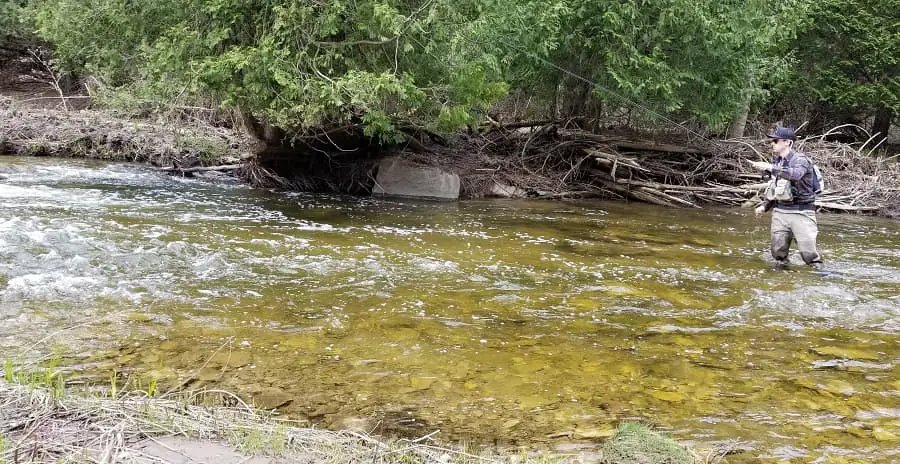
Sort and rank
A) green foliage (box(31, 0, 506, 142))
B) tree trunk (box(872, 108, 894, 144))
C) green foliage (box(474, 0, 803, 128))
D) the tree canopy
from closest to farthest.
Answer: green foliage (box(31, 0, 506, 142))
the tree canopy
green foliage (box(474, 0, 803, 128))
tree trunk (box(872, 108, 894, 144))

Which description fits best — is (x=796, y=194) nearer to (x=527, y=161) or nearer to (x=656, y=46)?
(x=656, y=46)

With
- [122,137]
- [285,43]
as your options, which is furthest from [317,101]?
[122,137]

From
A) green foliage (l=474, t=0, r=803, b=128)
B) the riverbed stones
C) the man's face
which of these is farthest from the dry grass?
green foliage (l=474, t=0, r=803, b=128)

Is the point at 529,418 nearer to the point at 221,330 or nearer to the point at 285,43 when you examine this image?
the point at 221,330

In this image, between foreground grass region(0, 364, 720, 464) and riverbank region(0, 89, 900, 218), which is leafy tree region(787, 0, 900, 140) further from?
foreground grass region(0, 364, 720, 464)

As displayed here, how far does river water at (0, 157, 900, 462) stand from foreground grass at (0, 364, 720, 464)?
12.5 inches

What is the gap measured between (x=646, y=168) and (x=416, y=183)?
5.65 m

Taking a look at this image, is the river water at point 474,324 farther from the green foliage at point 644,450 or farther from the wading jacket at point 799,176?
the wading jacket at point 799,176

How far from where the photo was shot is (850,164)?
1716 cm

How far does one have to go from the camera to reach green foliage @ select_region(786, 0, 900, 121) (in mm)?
21016

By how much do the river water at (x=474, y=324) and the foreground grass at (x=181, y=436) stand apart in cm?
32

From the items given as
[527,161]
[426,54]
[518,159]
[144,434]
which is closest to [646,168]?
[527,161]

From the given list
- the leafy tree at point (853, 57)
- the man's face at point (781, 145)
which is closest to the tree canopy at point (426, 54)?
the leafy tree at point (853, 57)

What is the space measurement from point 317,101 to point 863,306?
300 inches
